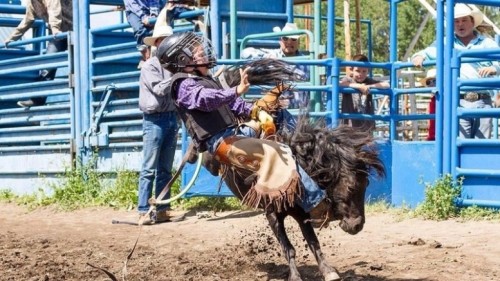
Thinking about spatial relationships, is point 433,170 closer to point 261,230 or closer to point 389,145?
point 389,145

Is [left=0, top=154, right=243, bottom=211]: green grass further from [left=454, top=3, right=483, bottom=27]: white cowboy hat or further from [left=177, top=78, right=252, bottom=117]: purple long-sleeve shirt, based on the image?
[left=177, top=78, right=252, bottom=117]: purple long-sleeve shirt

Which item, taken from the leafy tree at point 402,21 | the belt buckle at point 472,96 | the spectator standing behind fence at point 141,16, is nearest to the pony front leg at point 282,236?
the belt buckle at point 472,96

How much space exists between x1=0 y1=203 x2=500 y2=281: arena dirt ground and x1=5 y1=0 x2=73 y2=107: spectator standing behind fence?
13.0 ft

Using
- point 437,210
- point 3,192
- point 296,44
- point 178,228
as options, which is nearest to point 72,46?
A: point 3,192

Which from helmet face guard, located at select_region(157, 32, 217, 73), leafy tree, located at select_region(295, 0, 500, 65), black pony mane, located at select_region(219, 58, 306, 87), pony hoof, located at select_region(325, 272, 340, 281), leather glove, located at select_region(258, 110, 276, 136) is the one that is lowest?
pony hoof, located at select_region(325, 272, 340, 281)

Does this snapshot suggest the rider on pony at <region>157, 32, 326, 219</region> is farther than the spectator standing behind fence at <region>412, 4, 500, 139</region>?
No

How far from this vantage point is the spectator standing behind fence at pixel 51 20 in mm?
13359

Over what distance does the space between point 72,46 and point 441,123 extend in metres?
5.60

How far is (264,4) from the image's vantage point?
11867 millimetres

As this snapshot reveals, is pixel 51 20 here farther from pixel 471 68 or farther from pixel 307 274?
pixel 307 274

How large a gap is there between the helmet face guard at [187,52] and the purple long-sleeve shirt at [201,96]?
19 cm

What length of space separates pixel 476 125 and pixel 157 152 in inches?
133

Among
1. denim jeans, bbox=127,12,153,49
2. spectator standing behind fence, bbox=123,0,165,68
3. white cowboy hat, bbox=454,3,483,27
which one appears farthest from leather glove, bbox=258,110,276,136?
denim jeans, bbox=127,12,153,49

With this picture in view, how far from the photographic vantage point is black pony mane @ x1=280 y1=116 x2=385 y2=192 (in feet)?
20.1
